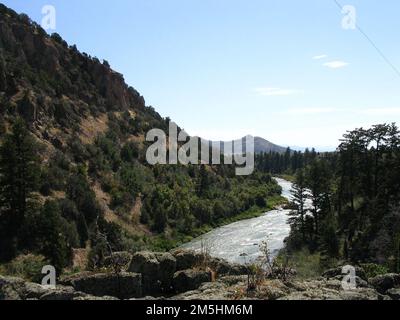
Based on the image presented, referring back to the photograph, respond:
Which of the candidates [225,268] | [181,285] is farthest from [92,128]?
[181,285]

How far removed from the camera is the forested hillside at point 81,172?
1615 inches

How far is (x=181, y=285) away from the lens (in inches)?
464

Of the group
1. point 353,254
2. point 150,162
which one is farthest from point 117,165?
point 353,254

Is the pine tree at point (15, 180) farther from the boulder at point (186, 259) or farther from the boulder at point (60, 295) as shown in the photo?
the boulder at point (60, 295)

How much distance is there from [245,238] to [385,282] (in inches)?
1761

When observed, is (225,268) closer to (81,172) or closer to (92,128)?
(81,172)

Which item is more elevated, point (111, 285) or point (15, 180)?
point (15, 180)

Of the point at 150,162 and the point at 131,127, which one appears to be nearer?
the point at 150,162

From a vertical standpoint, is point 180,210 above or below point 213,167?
below

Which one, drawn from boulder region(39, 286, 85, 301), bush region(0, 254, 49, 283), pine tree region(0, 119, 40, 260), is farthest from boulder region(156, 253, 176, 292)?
pine tree region(0, 119, 40, 260)

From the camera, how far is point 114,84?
9275 cm

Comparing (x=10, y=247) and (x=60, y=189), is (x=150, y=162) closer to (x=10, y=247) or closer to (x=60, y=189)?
(x=60, y=189)
